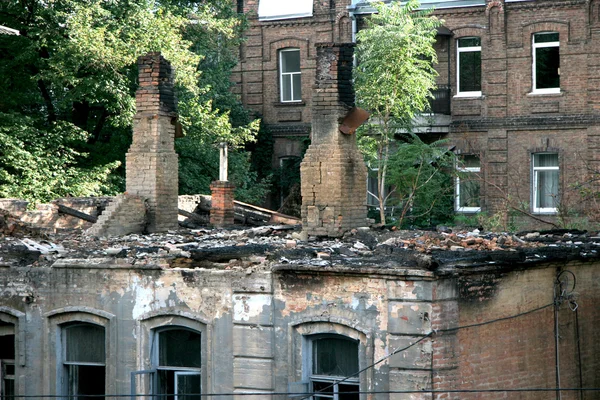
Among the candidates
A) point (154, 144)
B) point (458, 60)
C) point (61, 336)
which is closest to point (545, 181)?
point (458, 60)

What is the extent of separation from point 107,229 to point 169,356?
5.70m

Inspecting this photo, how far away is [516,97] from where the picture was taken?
34375 millimetres

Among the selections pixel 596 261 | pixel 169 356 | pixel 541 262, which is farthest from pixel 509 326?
pixel 169 356

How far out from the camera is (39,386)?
1670 cm

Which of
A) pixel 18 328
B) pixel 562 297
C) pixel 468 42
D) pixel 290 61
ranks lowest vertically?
pixel 18 328

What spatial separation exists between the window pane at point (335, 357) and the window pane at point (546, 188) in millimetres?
20449

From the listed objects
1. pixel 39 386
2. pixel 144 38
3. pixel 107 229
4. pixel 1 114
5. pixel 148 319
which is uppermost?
pixel 144 38

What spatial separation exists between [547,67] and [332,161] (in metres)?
16.4

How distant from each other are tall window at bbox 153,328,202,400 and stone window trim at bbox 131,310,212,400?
0.10 metres

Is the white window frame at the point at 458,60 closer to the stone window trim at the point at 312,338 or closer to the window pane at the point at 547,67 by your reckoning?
the window pane at the point at 547,67

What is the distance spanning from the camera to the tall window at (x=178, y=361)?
15984 mm

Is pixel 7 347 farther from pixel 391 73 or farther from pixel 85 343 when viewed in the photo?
pixel 391 73

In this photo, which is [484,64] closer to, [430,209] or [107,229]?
[430,209]

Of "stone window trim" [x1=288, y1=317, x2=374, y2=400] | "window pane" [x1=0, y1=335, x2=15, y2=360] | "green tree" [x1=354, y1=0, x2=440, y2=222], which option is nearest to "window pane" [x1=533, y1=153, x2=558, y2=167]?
"green tree" [x1=354, y1=0, x2=440, y2=222]
